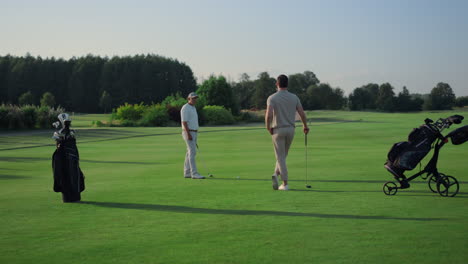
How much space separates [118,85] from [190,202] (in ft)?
319

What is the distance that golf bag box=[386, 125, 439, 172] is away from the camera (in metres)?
9.40

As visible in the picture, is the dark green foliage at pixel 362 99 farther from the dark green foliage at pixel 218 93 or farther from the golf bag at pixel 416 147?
the golf bag at pixel 416 147

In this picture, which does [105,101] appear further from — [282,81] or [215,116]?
[282,81]

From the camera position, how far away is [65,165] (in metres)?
9.76

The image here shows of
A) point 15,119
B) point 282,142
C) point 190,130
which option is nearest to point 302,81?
point 15,119

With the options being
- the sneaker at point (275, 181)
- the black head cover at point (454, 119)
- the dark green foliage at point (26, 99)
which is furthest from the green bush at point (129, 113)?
the black head cover at point (454, 119)

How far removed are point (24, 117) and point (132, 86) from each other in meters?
65.7

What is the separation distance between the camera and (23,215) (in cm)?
845

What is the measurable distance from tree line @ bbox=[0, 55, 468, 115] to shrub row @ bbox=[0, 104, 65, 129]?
1948 inches

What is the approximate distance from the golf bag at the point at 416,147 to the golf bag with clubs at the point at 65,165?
6.16 meters

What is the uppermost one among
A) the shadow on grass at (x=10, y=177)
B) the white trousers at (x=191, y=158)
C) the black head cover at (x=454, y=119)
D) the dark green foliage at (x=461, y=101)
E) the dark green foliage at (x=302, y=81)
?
the dark green foliage at (x=302, y=81)

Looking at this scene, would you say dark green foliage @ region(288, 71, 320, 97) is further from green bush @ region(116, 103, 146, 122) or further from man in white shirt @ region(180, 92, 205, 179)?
man in white shirt @ region(180, 92, 205, 179)

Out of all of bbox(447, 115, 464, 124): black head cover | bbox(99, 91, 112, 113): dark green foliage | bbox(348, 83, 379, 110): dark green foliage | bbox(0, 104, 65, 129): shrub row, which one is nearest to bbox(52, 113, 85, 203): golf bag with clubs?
bbox(447, 115, 464, 124): black head cover

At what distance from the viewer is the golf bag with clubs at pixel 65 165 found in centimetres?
973
